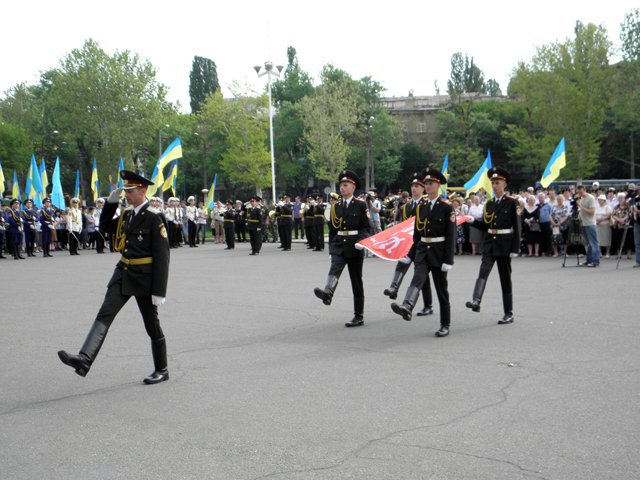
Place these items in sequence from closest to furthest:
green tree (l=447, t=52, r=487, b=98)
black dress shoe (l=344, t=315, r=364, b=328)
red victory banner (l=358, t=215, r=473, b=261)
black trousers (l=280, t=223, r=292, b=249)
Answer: black dress shoe (l=344, t=315, r=364, b=328)
red victory banner (l=358, t=215, r=473, b=261)
black trousers (l=280, t=223, r=292, b=249)
green tree (l=447, t=52, r=487, b=98)

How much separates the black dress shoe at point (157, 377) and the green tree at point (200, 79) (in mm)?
91763

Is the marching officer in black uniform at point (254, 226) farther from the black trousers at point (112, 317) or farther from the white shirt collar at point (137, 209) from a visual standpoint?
the black trousers at point (112, 317)

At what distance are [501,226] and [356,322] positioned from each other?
2.51m

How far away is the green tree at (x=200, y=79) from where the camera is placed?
96125mm

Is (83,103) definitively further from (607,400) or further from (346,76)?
(607,400)

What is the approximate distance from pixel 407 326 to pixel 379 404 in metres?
4.15

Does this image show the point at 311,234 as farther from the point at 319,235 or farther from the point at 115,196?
the point at 115,196

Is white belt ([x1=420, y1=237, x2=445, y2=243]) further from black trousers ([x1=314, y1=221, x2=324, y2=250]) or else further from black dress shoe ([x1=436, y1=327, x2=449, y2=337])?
black trousers ([x1=314, y1=221, x2=324, y2=250])

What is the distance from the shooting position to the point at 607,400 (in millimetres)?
6125

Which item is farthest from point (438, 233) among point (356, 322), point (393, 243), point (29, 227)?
point (29, 227)

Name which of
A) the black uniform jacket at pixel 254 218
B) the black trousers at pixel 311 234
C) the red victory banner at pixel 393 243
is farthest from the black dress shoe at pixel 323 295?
the black trousers at pixel 311 234

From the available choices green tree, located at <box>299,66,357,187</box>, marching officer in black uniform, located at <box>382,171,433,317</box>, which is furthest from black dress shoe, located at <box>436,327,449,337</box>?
green tree, located at <box>299,66,357,187</box>

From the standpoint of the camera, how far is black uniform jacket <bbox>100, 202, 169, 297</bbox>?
23.3ft

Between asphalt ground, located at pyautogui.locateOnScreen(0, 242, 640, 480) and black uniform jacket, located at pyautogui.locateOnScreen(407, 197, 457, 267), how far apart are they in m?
0.98
